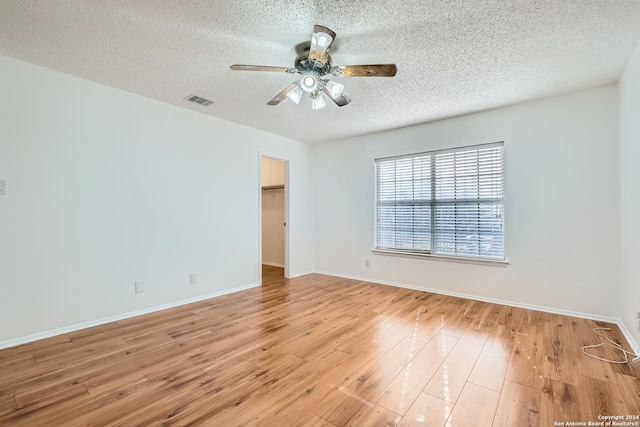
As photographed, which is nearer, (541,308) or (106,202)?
(106,202)

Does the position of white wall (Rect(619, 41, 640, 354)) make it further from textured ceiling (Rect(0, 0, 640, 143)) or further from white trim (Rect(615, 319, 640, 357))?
textured ceiling (Rect(0, 0, 640, 143))

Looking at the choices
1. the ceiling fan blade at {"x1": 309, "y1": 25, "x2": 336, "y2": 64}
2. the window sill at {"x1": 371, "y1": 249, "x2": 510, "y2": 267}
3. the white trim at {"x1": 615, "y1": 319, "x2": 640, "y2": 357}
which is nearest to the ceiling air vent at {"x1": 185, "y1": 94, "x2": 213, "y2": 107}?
the ceiling fan blade at {"x1": 309, "y1": 25, "x2": 336, "y2": 64}

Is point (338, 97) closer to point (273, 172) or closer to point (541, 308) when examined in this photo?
point (541, 308)

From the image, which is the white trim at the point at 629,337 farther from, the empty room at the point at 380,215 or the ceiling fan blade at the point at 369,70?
the ceiling fan blade at the point at 369,70

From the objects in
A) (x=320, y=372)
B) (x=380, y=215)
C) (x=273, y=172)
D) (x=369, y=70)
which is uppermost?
(x=369, y=70)

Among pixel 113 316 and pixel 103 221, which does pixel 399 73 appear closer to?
pixel 103 221

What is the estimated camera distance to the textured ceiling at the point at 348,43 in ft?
6.26

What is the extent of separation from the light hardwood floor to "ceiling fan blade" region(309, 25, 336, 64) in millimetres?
2318

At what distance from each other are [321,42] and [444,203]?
298cm

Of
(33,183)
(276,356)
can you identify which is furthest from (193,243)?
(276,356)

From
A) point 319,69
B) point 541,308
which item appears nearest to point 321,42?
point 319,69

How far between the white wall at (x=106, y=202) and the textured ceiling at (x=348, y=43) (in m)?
0.38

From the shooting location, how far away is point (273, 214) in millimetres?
6449

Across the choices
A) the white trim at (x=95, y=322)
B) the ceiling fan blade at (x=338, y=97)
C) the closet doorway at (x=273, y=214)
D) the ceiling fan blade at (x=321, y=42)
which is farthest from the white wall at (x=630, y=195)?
the closet doorway at (x=273, y=214)
